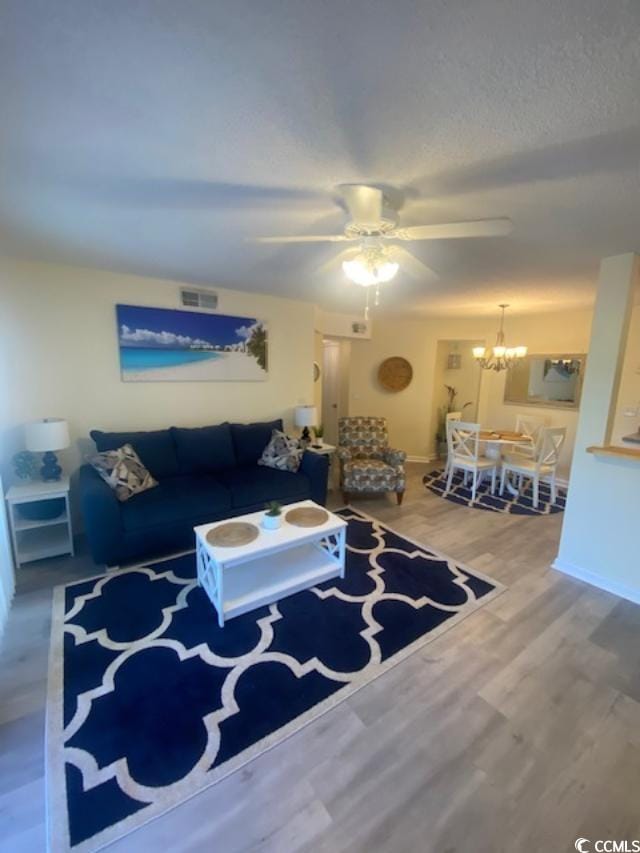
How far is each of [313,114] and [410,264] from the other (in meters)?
1.67

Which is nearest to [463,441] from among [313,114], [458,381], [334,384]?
[458,381]

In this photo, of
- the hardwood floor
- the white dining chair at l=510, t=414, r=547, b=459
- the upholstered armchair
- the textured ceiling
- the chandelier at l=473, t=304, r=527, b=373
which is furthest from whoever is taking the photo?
the chandelier at l=473, t=304, r=527, b=373

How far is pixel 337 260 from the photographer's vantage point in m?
A: 2.50

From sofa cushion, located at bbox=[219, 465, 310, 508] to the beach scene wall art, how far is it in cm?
110

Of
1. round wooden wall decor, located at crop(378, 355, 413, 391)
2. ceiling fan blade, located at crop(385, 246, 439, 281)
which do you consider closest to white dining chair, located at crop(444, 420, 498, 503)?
round wooden wall decor, located at crop(378, 355, 413, 391)

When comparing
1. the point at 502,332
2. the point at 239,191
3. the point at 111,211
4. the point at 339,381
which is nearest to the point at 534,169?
the point at 239,191

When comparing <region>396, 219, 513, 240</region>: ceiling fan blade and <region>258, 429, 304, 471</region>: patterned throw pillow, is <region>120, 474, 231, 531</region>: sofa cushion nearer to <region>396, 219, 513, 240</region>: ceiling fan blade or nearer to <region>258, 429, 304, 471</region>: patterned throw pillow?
<region>258, 429, 304, 471</region>: patterned throw pillow

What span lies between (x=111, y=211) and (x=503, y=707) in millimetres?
3167

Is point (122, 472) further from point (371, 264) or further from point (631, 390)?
point (631, 390)

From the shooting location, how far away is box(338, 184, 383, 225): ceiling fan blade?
1.54 meters

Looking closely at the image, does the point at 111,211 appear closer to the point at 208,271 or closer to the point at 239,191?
the point at 239,191

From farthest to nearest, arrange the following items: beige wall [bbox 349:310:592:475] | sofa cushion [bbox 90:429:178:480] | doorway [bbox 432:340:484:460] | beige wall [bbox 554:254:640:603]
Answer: doorway [bbox 432:340:484:460]
beige wall [bbox 349:310:592:475]
sofa cushion [bbox 90:429:178:480]
beige wall [bbox 554:254:640:603]

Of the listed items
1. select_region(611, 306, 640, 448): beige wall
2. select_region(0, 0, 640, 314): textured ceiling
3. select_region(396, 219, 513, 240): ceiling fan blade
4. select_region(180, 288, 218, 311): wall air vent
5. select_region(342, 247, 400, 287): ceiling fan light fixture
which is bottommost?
select_region(611, 306, 640, 448): beige wall

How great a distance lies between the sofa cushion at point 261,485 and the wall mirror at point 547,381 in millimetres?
3648
